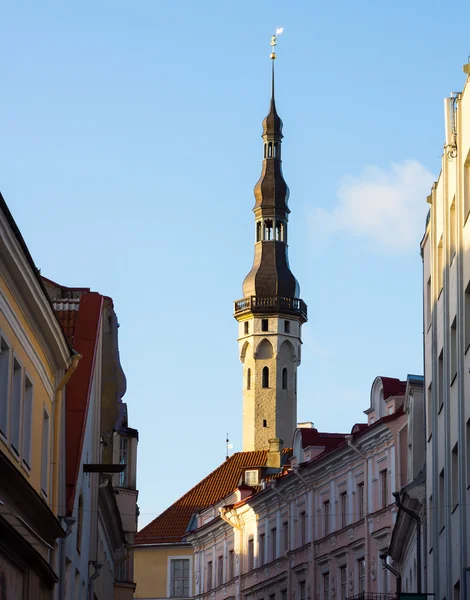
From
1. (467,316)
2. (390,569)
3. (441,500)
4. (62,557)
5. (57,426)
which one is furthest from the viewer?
(390,569)

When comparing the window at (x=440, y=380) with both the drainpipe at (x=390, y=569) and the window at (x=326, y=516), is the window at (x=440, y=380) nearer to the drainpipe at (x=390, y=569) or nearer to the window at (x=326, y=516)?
the drainpipe at (x=390, y=569)

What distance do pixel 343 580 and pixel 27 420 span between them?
30.6 metres

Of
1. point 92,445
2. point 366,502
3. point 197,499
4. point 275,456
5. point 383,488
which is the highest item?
point 275,456

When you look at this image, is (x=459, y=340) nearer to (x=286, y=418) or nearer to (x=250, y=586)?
(x=250, y=586)

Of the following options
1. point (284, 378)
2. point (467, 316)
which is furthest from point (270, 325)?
point (467, 316)

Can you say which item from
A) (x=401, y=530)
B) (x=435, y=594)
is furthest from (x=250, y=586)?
(x=435, y=594)

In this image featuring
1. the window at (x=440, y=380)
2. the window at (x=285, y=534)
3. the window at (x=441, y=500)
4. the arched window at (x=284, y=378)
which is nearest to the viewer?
the window at (x=441, y=500)

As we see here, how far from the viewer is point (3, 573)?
18.7 metres

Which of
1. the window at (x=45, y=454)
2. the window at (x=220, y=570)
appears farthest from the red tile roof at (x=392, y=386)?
the window at (x=45, y=454)

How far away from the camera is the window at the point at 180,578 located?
73.8 metres

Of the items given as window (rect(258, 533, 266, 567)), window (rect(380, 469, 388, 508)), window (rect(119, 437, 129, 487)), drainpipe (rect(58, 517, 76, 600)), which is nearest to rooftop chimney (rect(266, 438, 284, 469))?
window (rect(258, 533, 266, 567))

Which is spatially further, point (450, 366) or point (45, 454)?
point (450, 366)

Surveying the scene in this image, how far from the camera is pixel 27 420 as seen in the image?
22.0 meters

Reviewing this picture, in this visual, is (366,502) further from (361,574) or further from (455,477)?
(455,477)
